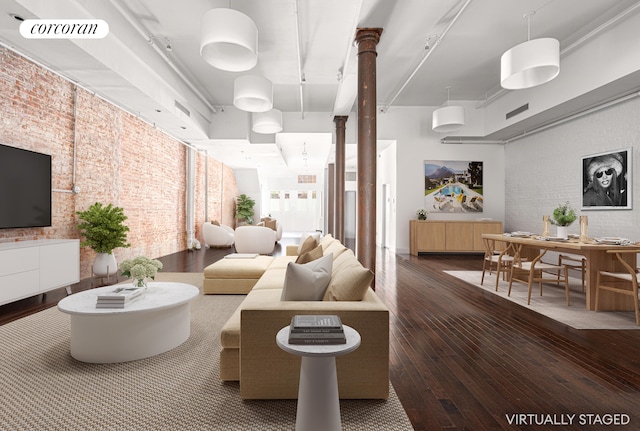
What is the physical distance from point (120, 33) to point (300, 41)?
2782 mm

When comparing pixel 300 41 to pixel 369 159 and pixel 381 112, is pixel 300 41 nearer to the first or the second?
pixel 369 159

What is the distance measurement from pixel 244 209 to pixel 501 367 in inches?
584

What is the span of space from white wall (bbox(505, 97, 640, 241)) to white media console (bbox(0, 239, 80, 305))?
29.4 feet

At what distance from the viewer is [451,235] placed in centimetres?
944

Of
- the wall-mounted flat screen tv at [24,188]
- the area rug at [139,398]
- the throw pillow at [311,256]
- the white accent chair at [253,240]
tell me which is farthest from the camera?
the white accent chair at [253,240]

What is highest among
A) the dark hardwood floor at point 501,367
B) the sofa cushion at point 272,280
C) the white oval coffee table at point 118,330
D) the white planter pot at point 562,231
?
the white planter pot at point 562,231

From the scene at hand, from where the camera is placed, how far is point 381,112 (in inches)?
395

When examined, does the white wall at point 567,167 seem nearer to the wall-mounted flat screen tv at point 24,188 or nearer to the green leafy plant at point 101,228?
the green leafy plant at point 101,228

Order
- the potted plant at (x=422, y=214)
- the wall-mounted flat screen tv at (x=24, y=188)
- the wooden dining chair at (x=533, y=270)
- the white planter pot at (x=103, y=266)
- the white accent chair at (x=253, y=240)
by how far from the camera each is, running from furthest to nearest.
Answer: the potted plant at (x=422, y=214) → the white accent chair at (x=253, y=240) → the white planter pot at (x=103, y=266) → the wooden dining chair at (x=533, y=270) → the wall-mounted flat screen tv at (x=24, y=188)

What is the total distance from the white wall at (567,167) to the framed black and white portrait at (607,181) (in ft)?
0.33

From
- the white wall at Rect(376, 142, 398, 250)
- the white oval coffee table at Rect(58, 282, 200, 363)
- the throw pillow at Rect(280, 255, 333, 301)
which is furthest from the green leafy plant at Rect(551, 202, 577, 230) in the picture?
the white wall at Rect(376, 142, 398, 250)

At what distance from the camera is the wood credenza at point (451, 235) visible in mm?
9367

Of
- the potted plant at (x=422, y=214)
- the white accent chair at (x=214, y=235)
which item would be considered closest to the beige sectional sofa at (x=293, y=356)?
the potted plant at (x=422, y=214)

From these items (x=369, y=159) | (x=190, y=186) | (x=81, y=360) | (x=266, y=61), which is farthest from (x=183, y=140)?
(x=81, y=360)
